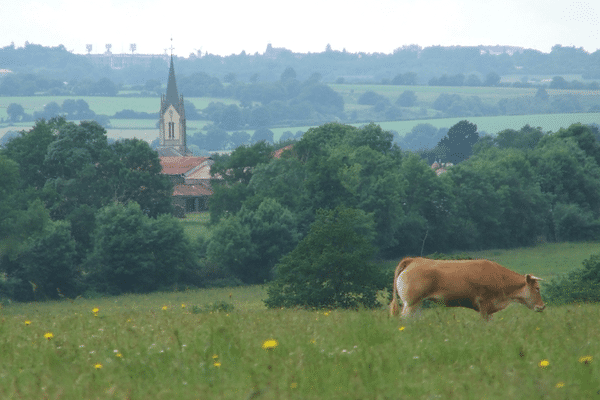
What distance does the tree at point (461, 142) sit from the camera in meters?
163

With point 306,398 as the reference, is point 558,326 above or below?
below

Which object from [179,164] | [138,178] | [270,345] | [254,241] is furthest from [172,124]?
[270,345]

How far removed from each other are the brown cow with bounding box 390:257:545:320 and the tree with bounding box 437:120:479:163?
15401 centimetres

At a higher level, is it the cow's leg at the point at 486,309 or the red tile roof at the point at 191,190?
the cow's leg at the point at 486,309

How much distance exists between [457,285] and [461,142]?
157558mm

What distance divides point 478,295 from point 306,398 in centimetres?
662

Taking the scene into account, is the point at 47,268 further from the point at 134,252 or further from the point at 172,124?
the point at 172,124

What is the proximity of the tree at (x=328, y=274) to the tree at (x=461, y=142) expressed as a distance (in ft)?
447

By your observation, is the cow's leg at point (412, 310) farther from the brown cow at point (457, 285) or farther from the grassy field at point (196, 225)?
the grassy field at point (196, 225)

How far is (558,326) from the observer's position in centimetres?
908

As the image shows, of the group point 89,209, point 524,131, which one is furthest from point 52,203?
point 524,131

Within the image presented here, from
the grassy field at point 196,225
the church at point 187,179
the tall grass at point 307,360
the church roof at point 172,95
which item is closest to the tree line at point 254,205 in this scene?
the grassy field at point 196,225

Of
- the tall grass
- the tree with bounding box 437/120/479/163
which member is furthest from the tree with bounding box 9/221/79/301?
the tree with bounding box 437/120/479/163

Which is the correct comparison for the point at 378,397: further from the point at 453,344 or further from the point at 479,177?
the point at 479,177
